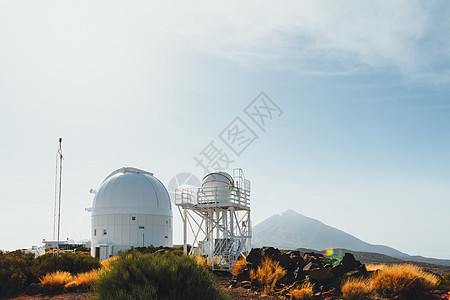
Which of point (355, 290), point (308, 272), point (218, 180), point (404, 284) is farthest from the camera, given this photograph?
point (218, 180)

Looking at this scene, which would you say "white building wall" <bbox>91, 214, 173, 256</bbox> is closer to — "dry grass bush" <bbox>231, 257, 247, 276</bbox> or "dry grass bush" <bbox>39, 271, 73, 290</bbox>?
"dry grass bush" <bbox>39, 271, 73, 290</bbox>

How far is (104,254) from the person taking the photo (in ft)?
103

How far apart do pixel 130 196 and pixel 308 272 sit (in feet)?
82.9

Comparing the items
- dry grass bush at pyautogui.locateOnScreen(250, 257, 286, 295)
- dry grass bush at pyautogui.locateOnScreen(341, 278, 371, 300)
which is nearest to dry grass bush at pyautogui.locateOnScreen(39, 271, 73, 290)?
dry grass bush at pyautogui.locateOnScreen(250, 257, 286, 295)

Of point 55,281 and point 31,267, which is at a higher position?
point 31,267

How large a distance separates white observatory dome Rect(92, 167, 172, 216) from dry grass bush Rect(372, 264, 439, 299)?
88.6 ft

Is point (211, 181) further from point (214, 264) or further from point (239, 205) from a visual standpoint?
point (214, 264)

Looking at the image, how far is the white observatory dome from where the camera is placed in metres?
33.6

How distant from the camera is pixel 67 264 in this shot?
615 inches

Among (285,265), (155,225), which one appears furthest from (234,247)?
(155,225)

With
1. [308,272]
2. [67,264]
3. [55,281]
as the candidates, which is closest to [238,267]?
[308,272]

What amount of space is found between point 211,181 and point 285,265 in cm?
956

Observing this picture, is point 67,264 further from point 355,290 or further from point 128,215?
point 128,215

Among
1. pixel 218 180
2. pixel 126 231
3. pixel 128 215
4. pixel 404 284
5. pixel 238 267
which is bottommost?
pixel 238 267
